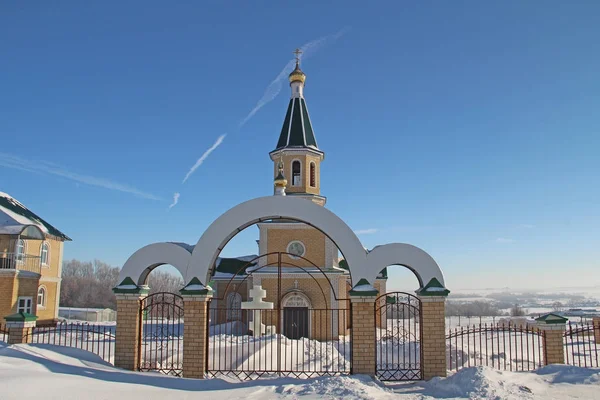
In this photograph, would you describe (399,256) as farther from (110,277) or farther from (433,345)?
(110,277)

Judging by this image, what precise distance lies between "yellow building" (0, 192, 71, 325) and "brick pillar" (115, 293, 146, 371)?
515 inches

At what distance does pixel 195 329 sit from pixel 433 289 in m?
4.82

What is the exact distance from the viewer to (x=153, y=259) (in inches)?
419

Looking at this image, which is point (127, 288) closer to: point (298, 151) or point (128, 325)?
point (128, 325)

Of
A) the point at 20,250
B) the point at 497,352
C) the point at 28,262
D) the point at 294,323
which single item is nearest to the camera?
the point at 497,352

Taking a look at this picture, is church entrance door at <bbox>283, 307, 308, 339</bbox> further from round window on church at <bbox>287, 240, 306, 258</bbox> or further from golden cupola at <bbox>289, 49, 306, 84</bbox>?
golden cupola at <bbox>289, 49, 306, 84</bbox>

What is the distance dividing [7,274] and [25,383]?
16.0m

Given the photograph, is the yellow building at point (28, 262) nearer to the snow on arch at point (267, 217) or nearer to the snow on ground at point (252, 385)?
the snow on ground at point (252, 385)

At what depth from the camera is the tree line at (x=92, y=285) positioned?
211 feet

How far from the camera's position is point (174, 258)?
1055 cm

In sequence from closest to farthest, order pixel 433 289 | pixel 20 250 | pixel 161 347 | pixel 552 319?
pixel 433 289, pixel 552 319, pixel 161 347, pixel 20 250

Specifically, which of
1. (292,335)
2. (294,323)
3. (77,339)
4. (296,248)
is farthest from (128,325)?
(296,248)

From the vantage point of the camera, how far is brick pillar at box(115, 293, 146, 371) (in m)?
10.3

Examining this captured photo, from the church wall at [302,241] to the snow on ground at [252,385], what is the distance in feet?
45.5
